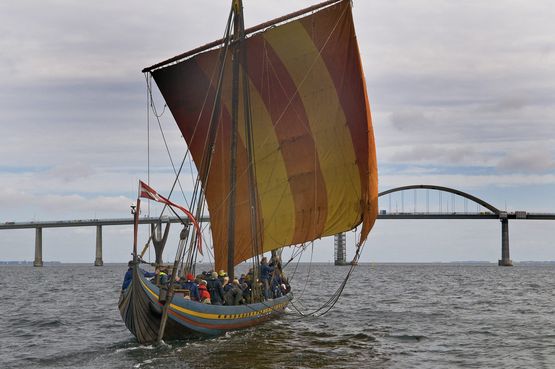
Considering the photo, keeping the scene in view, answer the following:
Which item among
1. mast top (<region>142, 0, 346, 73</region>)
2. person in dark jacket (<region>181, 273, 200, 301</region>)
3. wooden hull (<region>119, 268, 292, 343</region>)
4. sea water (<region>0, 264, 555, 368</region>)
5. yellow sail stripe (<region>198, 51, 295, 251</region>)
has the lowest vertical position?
sea water (<region>0, 264, 555, 368</region>)

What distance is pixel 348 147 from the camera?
3488cm

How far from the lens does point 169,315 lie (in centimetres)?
2586

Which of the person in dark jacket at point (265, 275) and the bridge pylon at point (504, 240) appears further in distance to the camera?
the bridge pylon at point (504, 240)

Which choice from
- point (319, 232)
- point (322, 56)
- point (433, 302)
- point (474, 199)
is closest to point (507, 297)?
point (433, 302)

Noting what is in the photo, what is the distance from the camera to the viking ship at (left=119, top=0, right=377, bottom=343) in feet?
113

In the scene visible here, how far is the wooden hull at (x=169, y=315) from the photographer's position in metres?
25.4

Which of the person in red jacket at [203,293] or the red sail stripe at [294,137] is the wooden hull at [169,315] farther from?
the red sail stripe at [294,137]

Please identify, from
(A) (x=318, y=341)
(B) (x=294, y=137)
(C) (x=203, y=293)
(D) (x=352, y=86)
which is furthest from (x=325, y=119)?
(C) (x=203, y=293)

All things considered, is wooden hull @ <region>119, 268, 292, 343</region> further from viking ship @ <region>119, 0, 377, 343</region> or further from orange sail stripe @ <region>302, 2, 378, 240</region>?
orange sail stripe @ <region>302, 2, 378, 240</region>

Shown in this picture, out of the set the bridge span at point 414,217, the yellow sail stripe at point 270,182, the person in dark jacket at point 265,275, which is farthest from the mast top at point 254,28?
the bridge span at point 414,217

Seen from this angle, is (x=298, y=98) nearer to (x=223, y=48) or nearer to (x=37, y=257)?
(x=223, y=48)

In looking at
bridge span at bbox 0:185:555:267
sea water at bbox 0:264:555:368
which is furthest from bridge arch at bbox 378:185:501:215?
sea water at bbox 0:264:555:368

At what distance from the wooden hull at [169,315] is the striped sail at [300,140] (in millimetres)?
7775

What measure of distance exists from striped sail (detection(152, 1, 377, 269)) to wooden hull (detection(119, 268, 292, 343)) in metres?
7.78
